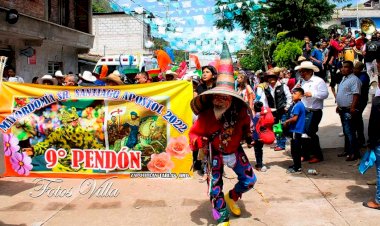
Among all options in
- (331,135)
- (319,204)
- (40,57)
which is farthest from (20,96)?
(40,57)

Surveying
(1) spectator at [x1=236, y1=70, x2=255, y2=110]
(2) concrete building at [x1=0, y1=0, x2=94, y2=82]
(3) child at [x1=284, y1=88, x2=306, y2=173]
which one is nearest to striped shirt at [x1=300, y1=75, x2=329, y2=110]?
(3) child at [x1=284, y1=88, x2=306, y2=173]

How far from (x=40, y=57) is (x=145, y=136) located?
12710 millimetres

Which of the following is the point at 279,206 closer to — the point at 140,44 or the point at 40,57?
the point at 40,57

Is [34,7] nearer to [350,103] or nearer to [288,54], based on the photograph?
[288,54]

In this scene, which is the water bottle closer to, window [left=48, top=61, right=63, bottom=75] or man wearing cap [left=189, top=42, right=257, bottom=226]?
man wearing cap [left=189, top=42, right=257, bottom=226]

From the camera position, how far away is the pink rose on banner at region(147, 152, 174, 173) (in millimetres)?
6258

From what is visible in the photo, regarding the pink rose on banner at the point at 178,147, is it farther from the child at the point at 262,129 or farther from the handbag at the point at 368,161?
the handbag at the point at 368,161

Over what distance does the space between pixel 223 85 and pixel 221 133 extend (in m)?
0.53

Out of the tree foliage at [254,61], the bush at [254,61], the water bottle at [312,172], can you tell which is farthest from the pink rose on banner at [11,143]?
the bush at [254,61]

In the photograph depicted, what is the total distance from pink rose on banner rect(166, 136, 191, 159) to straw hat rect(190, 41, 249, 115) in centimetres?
194

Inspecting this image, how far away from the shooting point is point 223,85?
13.9 ft

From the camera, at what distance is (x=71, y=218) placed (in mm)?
4711

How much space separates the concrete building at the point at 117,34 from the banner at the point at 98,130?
3334 cm

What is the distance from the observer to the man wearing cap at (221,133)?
14.0ft
